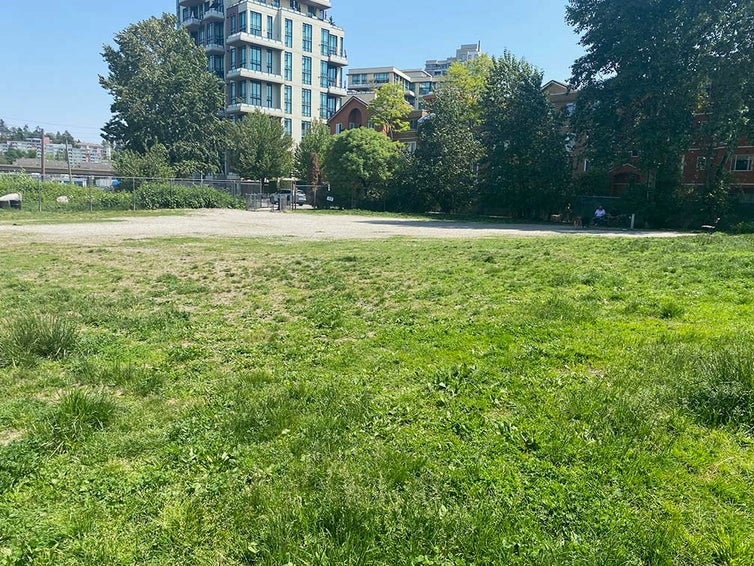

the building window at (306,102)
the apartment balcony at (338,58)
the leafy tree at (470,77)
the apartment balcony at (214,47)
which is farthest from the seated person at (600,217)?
the apartment balcony at (338,58)

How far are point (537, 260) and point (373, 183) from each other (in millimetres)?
37119

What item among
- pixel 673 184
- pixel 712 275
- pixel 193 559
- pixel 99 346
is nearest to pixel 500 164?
pixel 673 184

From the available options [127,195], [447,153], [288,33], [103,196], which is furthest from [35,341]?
[288,33]

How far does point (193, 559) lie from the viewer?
7.87 feet

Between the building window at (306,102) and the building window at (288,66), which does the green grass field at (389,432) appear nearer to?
the building window at (288,66)

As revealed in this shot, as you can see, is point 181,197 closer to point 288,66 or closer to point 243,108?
point 243,108

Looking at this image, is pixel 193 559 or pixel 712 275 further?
pixel 712 275

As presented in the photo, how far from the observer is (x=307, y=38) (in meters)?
77.2

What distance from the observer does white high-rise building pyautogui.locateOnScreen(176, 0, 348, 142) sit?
69875mm

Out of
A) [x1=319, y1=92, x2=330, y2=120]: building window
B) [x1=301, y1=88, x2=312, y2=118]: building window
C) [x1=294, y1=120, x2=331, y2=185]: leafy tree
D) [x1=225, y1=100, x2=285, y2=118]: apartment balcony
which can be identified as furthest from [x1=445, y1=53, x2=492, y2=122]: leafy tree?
[x1=319, y1=92, x2=330, y2=120]: building window

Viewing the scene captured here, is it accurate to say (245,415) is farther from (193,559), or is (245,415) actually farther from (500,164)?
(500,164)

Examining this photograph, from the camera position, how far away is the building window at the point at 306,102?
77.8 m

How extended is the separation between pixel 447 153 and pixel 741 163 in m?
24.0

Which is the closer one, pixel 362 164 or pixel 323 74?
pixel 362 164
